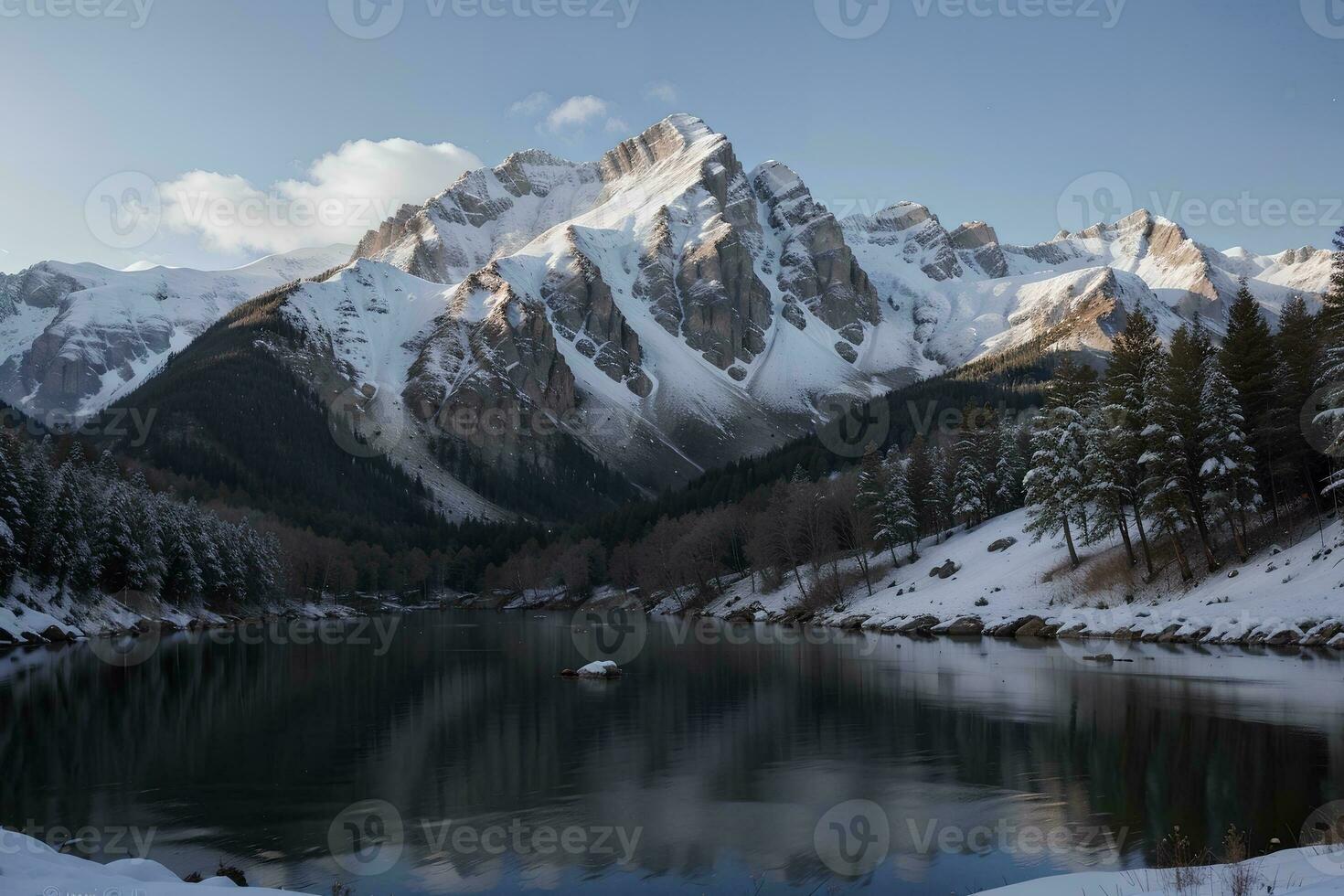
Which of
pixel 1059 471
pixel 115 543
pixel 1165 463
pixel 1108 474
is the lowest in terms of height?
pixel 115 543

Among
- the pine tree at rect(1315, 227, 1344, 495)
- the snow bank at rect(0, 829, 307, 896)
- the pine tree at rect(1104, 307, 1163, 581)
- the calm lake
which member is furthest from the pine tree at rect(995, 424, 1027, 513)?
the snow bank at rect(0, 829, 307, 896)

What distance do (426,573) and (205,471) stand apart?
64.5 m

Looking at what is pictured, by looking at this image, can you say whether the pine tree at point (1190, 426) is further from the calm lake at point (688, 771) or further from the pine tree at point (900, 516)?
the pine tree at point (900, 516)

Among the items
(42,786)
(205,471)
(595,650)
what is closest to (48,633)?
(595,650)

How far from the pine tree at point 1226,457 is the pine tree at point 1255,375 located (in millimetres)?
1444

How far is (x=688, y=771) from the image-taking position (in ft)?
82.1

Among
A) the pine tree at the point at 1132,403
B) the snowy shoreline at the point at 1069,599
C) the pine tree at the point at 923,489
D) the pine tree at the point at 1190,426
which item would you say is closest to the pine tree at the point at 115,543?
the snowy shoreline at the point at 1069,599

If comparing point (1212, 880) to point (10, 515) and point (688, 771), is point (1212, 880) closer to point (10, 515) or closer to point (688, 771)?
point (688, 771)

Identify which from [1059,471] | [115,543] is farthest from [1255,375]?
[115,543]

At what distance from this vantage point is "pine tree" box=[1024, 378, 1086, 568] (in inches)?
2356

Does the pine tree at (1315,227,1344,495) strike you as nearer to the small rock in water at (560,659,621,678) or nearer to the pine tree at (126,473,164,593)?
the small rock in water at (560,659,621,678)

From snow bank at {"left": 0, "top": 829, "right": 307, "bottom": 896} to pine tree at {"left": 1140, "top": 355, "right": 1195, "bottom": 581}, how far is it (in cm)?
4938

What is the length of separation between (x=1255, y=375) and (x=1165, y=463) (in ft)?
25.6

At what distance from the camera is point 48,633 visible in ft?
224
